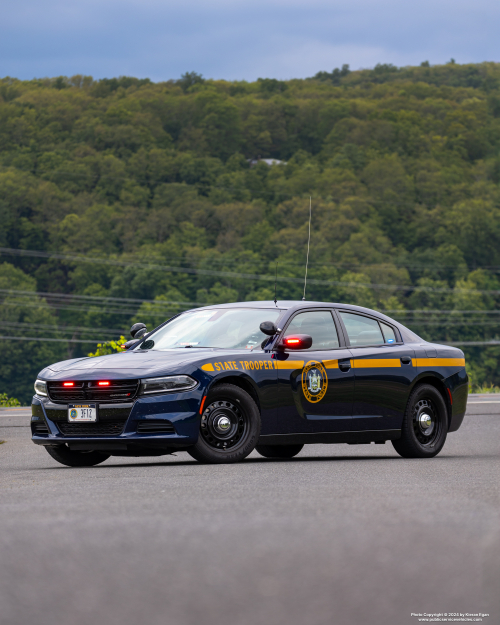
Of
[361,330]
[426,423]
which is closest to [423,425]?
[426,423]

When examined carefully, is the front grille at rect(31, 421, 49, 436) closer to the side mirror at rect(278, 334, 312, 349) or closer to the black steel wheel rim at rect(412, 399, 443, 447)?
the side mirror at rect(278, 334, 312, 349)

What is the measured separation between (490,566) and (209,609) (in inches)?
60.4

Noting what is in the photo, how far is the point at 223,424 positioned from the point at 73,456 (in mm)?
1609

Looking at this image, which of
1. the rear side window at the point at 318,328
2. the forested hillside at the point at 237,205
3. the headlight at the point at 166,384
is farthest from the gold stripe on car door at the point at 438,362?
the forested hillside at the point at 237,205

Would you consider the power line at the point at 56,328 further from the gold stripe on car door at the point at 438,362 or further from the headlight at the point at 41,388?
the headlight at the point at 41,388

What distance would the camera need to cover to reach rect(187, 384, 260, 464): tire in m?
10.3

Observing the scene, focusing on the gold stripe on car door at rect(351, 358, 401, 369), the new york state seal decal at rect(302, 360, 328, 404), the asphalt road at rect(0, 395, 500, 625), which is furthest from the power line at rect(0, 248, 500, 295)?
the asphalt road at rect(0, 395, 500, 625)

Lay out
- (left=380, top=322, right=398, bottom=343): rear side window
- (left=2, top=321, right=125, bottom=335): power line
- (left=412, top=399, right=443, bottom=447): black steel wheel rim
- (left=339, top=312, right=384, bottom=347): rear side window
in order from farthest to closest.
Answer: (left=2, top=321, right=125, bottom=335): power line, (left=380, top=322, right=398, bottom=343): rear side window, (left=412, top=399, right=443, bottom=447): black steel wheel rim, (left=339, top=312, right=384, bottom=347): rear side window

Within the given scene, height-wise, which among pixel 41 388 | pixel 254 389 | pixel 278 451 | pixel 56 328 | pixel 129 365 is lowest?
pixel 56 328

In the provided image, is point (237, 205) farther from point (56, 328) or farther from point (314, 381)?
point (314, 381)

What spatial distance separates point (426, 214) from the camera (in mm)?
133375

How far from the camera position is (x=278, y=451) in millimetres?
12188

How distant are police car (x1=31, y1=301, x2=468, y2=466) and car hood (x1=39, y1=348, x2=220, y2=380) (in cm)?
1

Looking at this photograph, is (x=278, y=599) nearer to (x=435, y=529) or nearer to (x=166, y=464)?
(x=435, y=529)
